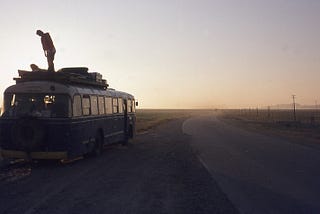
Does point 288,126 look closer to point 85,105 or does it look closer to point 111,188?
point 85,105

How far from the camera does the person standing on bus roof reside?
64.2 feet

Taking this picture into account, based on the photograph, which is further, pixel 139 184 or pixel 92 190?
pixel 139 184

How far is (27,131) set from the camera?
16.6 metres

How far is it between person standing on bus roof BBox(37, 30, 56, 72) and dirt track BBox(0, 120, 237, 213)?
4.20 meters

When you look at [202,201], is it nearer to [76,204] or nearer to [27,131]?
[76,204]

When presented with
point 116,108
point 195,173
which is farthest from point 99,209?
point 116,108

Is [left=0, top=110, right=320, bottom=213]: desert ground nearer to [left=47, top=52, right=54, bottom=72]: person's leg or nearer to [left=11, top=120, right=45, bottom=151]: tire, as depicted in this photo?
[left=11, top=120, right=45, bottom=151]: tire

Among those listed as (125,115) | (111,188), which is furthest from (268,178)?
(125,115)

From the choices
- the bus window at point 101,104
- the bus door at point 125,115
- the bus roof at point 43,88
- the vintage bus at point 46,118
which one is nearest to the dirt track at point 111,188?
the vintage bus at point 46,118

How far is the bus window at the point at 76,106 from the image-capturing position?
17.5 m

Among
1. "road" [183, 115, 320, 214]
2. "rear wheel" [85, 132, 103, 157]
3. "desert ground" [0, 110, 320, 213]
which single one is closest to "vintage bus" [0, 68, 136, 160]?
"desert ground" [0, 110, 320, 213]

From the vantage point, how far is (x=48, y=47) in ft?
64.6

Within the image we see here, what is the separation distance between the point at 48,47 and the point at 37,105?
340cm

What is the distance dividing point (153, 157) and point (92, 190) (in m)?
→ 8.77
